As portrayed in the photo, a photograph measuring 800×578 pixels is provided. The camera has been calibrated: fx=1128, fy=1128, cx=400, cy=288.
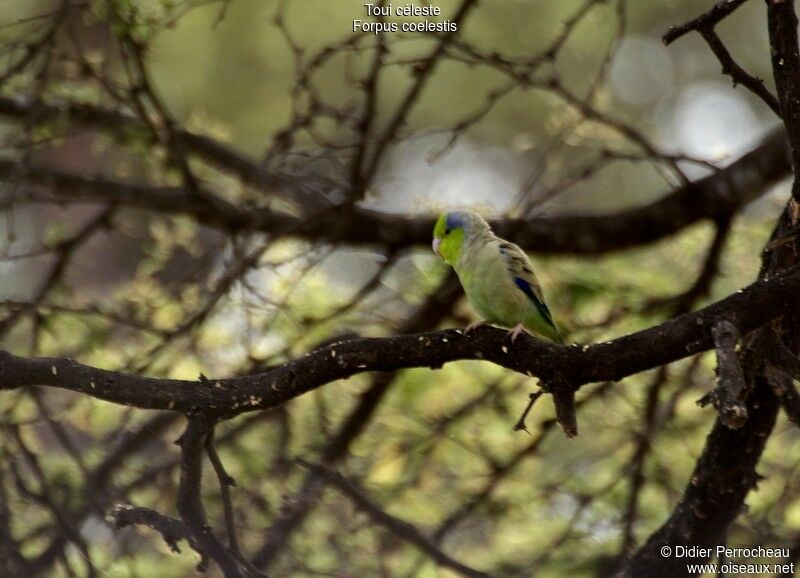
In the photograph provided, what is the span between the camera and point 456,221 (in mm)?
4172

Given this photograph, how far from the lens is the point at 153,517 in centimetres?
259

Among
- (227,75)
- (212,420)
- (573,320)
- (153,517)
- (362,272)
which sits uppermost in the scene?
(227,75)

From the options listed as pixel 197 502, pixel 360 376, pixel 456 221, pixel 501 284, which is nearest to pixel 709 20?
pixel 501 284

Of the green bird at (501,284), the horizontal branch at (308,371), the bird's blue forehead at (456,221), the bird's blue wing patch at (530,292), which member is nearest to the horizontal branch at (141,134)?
the bird's blue forehead at (456,221)

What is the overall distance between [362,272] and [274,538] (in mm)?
4022

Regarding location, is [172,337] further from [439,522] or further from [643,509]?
[643,509]

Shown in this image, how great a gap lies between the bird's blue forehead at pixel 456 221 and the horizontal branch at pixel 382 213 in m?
0.47

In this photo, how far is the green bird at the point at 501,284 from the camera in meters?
3.72

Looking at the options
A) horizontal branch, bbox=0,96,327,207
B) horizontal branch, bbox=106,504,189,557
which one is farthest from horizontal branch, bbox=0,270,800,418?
horizontal branch, bbox=0,96,327,207

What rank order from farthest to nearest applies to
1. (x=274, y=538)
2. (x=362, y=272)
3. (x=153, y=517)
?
(x=362, y=272), (x=274, y=538), (x=153, y=517)

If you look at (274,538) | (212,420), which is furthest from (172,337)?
(212,420)

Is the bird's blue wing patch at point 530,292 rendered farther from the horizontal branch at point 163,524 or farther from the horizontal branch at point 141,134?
the horizontal branch at point 163,524

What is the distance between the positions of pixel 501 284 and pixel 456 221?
1.70 ft

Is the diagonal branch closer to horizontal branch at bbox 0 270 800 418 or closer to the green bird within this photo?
horizontal branch at bbox 0 270 800 418
